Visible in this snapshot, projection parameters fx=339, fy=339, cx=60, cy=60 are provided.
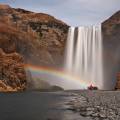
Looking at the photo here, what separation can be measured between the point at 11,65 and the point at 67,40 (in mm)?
33630

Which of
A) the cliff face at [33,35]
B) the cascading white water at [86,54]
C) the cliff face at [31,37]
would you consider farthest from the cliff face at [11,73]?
the cascading white water at [86,54]

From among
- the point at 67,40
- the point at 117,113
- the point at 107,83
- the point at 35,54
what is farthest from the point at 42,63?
the point at 117,113

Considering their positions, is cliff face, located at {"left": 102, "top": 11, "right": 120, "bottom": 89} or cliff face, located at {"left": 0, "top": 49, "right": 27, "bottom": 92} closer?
cliff face, located at {"left": 0, "top": 49, "right": 27, "bottom": 92}

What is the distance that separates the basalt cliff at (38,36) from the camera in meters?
139

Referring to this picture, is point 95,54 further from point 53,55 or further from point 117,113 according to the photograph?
point 117,113

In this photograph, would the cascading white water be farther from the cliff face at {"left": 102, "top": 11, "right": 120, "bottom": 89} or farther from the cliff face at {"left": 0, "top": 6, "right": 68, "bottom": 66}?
the cliff face at {"left": 0, "top": 6, "right": 68, "bottom": 66}

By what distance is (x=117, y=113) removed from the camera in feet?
121

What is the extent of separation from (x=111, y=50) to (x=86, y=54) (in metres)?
15.2

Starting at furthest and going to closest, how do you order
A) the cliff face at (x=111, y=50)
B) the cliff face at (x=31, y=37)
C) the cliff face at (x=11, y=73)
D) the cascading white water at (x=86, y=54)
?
the cliff face at (x=111, y=50), the cascading white water at (x=86, y=54), the cliff face at (x=31, y=37), the cliff face at (x=11, y=73)

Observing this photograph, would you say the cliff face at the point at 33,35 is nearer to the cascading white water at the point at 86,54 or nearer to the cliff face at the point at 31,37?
the cliff face at the point at 31,37

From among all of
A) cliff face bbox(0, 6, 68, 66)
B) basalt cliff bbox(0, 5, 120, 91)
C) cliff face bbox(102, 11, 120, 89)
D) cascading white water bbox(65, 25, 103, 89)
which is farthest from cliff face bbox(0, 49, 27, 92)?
cliff face bbox(102, 11, 120, 89)

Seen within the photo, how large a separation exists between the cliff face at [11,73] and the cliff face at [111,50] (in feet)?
132

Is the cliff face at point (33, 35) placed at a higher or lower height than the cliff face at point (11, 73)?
higher

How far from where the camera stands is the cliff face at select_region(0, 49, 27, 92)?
11406cm
